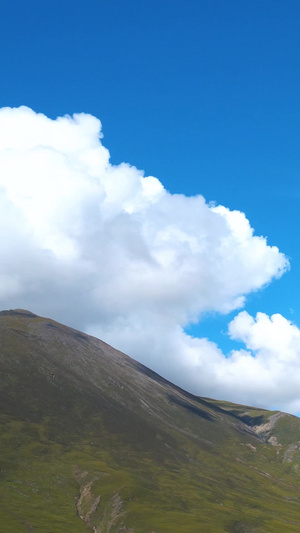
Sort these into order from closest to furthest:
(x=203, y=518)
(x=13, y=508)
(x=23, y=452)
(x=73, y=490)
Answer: (x=13, y=508) < (x=203, y=518) < (x=73, y=490) < (x=23, y=452)

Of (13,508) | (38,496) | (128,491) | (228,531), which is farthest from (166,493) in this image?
(13,508)

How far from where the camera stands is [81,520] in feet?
487

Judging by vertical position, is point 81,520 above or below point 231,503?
below

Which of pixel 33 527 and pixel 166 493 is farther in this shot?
pixel 166 493

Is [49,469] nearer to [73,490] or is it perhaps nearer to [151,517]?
[73,490]

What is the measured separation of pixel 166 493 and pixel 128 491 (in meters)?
24.7

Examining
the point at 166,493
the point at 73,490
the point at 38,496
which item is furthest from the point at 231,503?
the point at 38,496

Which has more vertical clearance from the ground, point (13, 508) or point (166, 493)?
point (166, 493)

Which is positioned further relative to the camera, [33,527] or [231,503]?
[231,503]

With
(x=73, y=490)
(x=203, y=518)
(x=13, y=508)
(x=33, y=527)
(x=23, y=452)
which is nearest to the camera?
(x=33, y=527)

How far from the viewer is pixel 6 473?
174 metres

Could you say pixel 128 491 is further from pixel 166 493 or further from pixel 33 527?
pixel 33 527

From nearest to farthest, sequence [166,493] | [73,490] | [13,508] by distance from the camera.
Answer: [13,508] < [73,490] < [166,493]

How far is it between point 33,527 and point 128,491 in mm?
44040
